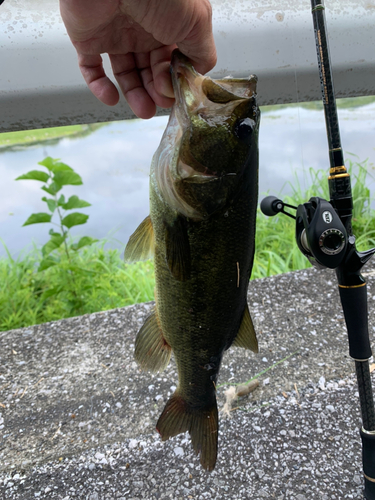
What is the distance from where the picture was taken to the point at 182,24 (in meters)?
1.15

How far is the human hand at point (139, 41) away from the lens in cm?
112

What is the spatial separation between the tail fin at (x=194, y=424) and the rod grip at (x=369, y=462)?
0.61m

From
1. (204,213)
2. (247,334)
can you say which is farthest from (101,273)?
(204,213)

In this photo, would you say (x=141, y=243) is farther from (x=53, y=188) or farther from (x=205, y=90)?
(x=53, y=188)

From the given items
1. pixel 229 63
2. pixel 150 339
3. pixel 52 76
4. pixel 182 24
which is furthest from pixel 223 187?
pixel 52 76

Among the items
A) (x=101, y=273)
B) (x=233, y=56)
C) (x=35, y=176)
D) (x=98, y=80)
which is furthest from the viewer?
(x=101, y=273)

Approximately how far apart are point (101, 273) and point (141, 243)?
2.20 metres

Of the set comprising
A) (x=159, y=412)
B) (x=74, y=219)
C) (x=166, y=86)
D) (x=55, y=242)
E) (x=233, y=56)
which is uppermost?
(x=233, y=56)

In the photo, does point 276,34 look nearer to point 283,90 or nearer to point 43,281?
point 283,90

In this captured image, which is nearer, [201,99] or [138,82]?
[201,99]

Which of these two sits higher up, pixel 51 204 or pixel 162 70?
pixel 162 70

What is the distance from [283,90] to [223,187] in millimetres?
1085

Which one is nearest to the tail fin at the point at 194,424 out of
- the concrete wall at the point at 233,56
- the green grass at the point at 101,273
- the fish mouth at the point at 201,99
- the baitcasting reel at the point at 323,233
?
the baitcasting reel at the point at 323,233

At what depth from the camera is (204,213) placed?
1.17 metres
